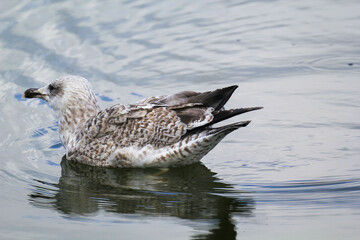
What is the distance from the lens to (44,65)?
1151cm

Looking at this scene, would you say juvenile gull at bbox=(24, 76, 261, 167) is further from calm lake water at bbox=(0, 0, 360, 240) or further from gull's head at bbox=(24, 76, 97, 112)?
gull's head at bbox=(24, 76, 97, 112)

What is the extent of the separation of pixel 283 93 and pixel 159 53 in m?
2.42

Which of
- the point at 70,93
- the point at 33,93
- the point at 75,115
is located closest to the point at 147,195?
the point at 75,115

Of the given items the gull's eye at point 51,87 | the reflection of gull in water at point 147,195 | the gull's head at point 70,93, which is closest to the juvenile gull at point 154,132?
the reflection of gull in water at point 147,195

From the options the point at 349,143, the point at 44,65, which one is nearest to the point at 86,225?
the point at 349,143

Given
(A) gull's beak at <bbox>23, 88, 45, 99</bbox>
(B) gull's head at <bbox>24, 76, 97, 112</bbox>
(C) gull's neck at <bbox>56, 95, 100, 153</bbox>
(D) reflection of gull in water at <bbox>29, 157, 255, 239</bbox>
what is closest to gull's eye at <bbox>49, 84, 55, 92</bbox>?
(B) gull's head at <bbox>24, 76, 97, 112</bbox>

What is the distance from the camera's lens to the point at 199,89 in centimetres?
1055

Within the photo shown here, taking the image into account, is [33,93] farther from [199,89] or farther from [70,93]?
[199,89]

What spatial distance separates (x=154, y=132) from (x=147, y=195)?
1.09 m

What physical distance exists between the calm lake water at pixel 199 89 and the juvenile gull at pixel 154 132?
0.57ft

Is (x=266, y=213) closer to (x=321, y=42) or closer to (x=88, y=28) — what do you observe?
(x=321, y=42)

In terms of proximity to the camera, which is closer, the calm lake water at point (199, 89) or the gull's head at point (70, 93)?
the calm lake water at point (199, 89)

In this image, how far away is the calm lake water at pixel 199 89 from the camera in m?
6.82

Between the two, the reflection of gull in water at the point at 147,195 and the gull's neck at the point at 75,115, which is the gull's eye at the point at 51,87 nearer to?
the gull's neck at the point at 75,115
